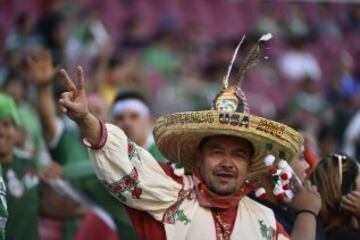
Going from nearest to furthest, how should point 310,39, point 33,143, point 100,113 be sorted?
point 100,113 < point 33,143 < point 310,39

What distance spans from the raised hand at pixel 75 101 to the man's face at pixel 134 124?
312 cm

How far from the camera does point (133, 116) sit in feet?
28.9

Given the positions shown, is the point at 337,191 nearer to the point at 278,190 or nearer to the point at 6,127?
the point at 278,190

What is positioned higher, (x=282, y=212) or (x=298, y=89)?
(x=298, y=89)

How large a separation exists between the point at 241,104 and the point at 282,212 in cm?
92

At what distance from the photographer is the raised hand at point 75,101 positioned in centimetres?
533

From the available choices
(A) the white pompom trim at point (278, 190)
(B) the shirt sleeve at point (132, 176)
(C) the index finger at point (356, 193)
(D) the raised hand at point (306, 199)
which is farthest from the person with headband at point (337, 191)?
(B) the shirt sleeve at point (132, 176)

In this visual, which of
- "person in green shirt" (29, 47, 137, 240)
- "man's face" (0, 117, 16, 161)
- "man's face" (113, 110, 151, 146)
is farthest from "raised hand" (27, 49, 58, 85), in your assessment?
"man's face" (113, 110, 151, 146)

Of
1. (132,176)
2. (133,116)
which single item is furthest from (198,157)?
(133,116)

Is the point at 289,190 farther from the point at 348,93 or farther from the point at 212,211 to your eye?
the point at 348,93

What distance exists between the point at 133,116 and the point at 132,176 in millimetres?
3219

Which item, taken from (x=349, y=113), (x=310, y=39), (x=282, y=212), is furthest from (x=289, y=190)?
(x=310, y=39)

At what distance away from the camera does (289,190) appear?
20.7ft

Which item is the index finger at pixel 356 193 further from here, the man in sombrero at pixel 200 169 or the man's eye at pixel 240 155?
the man's eye at pixel 240 155
